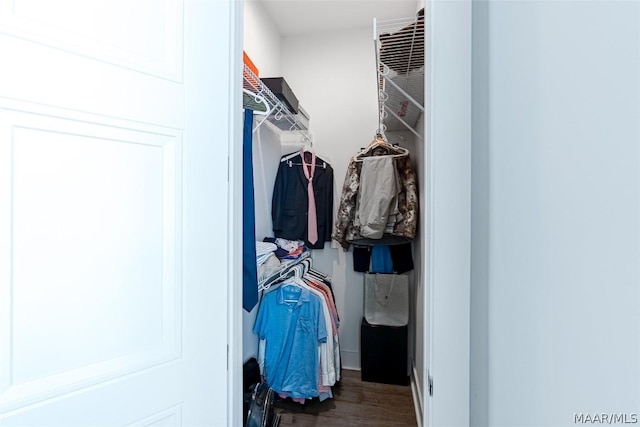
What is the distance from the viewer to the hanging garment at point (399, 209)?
2311 mm

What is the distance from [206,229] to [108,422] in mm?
503

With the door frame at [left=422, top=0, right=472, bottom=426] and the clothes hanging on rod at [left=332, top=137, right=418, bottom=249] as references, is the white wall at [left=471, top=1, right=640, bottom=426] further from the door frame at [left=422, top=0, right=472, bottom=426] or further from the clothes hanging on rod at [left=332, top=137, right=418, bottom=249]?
the clothes hanging on rod at [left=332, top=137, right=418, bottom=249]

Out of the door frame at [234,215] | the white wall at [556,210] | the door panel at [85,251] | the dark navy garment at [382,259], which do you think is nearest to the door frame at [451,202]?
the white wall at [556,210]

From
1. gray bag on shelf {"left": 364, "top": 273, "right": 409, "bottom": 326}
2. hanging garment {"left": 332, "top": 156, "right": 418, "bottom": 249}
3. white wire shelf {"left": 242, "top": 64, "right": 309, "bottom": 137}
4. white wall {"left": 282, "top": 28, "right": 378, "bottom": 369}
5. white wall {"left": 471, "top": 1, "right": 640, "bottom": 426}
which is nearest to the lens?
white wall {"left": 471, "top": 1, "right": 640, "bottom": 426}

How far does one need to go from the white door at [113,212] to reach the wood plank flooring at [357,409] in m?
1.46

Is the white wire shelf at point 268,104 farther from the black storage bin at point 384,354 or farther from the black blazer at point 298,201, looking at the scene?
the black storage bin at point 384,354

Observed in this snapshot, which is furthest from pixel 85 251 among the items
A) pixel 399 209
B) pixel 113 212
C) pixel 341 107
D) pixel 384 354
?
pixel 341 107

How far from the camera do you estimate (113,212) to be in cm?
77

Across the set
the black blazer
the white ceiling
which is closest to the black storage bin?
the black blazer

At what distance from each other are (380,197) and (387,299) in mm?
905

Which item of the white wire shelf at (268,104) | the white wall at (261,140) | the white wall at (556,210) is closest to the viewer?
the white wall at (556,210)

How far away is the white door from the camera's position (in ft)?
2.14

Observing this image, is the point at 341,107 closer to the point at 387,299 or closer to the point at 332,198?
the point at 332,198

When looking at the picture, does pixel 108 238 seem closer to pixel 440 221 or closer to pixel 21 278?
pixel 21 278
